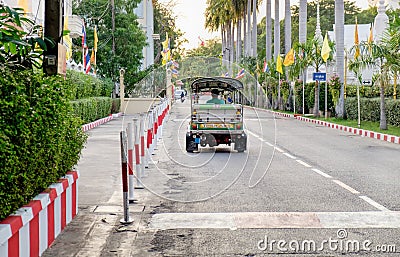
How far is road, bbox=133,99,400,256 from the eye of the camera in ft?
23.9

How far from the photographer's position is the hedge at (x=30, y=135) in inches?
224

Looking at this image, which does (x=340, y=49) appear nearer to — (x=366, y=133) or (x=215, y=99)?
Result: (x=366, y=133)

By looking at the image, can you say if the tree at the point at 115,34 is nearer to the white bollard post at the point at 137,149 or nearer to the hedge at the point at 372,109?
the hedge at the point at 372,109

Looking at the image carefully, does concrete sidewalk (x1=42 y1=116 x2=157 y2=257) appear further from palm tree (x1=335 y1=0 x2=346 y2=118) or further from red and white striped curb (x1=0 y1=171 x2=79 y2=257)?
palm tree (x1=335 y1=0 x2=346 y2=118)

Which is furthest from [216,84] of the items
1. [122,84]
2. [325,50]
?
[122,84]

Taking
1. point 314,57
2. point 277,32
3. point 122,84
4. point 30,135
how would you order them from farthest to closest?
point 277,32
point 122,84
point 314,57
point 30,135

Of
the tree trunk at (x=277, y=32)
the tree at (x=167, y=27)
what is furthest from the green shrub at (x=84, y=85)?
the tree at (x=167, y=27)

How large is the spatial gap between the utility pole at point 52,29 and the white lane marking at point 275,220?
2513 millimetres

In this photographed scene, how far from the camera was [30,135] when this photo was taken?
6.41 metres

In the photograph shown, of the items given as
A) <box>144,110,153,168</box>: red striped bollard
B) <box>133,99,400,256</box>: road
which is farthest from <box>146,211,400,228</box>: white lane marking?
<box>144,110,153,168</box>: red striped bollard

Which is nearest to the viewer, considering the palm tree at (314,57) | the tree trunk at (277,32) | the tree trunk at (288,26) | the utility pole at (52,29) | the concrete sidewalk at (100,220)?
the concrete sidewalk at (100,220)

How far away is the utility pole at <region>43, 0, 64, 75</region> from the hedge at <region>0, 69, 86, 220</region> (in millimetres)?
604

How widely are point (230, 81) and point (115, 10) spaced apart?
33.4 meters

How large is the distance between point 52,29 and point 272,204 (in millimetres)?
4036
